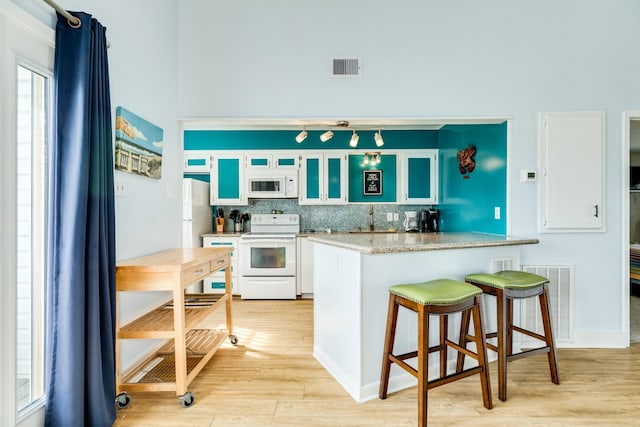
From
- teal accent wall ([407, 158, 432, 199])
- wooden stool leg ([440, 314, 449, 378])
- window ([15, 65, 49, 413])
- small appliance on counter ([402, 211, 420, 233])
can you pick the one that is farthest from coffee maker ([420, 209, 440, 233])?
window ([15, 65, 49, 413])

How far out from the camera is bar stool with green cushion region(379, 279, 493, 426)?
171cm

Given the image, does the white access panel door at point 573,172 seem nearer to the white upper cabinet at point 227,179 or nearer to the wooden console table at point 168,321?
the wooden console table at point 168,321

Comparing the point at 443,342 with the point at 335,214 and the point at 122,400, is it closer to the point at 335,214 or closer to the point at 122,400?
the point at 122,400

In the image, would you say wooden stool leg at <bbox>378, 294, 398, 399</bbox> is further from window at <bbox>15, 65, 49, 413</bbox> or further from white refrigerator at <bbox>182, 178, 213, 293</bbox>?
white refrigerator at <bbox>182, 178, 213, 293</bbox>

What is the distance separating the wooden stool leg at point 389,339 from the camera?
1.93m

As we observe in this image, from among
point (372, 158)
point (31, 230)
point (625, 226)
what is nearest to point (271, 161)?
point (372, 158)

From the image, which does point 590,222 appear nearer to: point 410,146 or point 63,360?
point 410,146

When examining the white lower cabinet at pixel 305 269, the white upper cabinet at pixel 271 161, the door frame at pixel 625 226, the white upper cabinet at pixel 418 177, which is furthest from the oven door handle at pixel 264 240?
the door frame at pixel 625 226

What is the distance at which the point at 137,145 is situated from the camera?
233cm

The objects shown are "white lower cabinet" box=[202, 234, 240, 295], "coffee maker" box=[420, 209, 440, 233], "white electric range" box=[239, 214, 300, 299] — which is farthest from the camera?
"coffee maker" box=[420, 209, 440, 233]

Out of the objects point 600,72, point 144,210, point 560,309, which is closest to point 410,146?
point 600,72

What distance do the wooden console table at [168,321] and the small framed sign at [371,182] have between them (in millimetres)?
2786

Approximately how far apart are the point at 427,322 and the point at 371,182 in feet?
10.8

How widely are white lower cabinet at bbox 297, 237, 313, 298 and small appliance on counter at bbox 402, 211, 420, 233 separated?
1.52m
